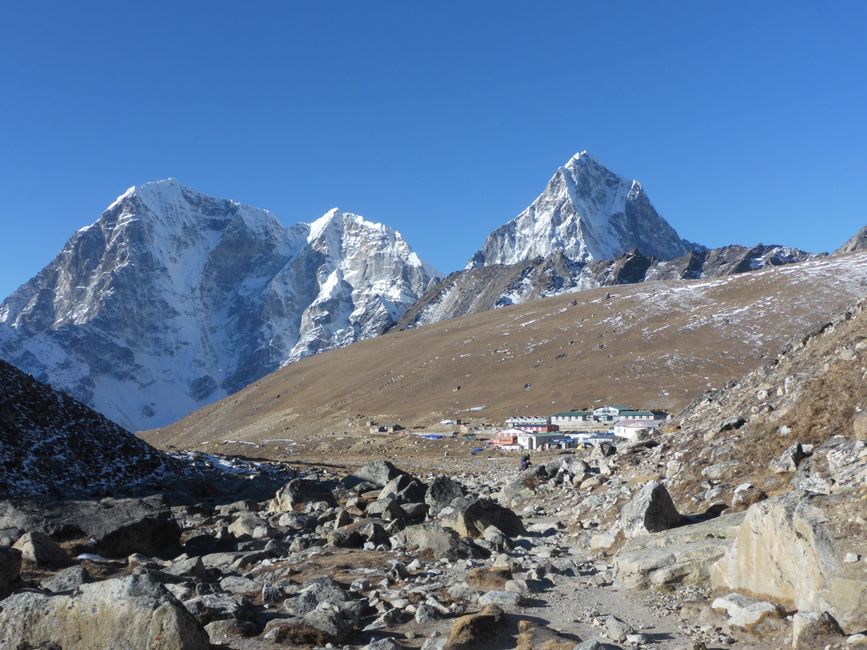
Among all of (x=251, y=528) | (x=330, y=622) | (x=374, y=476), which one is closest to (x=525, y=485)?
(x=374, y=476)

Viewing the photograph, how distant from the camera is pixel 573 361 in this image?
486 ft

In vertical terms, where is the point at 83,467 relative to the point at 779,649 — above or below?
above

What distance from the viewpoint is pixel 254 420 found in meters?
172

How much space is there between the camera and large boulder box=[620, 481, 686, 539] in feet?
54.8

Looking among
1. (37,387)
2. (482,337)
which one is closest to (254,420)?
(482,337)

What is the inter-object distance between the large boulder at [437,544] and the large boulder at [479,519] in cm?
151

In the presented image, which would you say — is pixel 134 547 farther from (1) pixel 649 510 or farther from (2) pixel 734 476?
(2) pixel 734 476

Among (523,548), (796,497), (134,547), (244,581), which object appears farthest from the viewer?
(134,547)

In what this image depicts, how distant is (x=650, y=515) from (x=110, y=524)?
1584 centimetres

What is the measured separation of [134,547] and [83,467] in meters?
18.7

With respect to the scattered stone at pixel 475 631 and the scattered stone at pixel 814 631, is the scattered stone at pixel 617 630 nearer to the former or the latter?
the scattered stone at pixel 475 631

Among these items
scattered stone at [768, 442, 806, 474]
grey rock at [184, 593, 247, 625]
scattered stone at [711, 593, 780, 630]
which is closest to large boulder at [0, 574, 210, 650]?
grey rock at [184, 593, 247, 625]

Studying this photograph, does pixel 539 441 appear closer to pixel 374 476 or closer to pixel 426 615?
pixel 374 476

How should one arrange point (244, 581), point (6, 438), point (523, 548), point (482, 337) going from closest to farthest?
point (244, 581) → point (523, 548) → point (6, 438) → point (482, 337)
